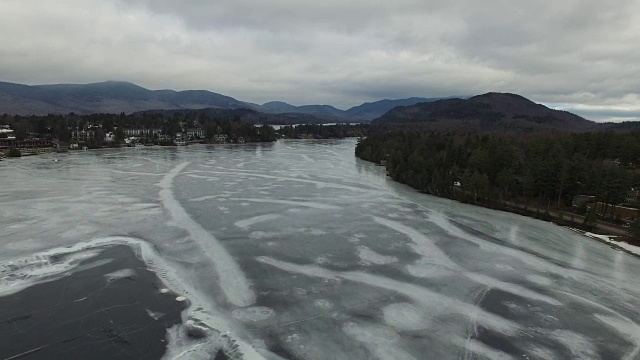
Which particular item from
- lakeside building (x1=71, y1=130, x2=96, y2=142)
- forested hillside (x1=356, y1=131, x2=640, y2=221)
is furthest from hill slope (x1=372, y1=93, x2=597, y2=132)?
lakeside building (x1=71, y1=130, x2=96, y2=142)

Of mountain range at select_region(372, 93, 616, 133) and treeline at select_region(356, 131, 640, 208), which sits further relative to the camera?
mountain range at select_region(372, 93, 616, 133)

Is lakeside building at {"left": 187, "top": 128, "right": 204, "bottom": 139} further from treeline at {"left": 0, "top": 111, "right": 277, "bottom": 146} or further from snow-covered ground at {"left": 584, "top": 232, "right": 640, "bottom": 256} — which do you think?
snow-covered ground at {"left": 584, "top": 232, "right": 640, "bottom": 256}

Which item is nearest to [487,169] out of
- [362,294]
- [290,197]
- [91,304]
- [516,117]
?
[290,197]

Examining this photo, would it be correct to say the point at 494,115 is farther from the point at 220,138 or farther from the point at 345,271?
the point at 345,271

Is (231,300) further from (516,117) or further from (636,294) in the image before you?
(516,117)

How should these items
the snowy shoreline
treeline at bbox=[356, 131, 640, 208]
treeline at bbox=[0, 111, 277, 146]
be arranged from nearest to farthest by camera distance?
the snowy shoreline
treeline at bbox=[356, 131, 640, 208]
treeline at bbox=[0, 111, 277, 146]
